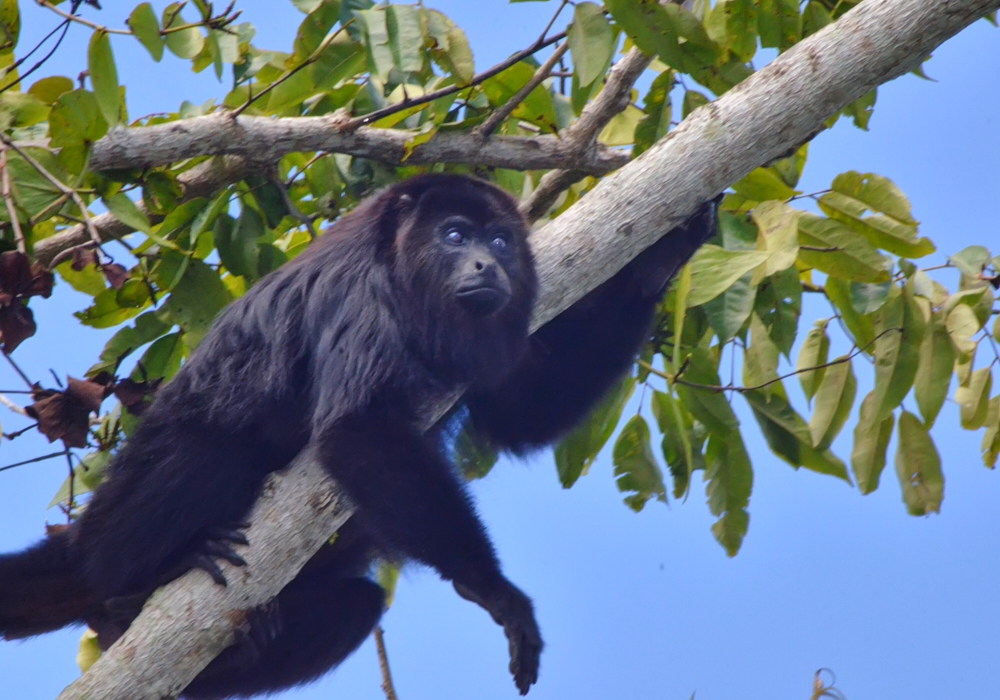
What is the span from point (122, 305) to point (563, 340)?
4.56ft

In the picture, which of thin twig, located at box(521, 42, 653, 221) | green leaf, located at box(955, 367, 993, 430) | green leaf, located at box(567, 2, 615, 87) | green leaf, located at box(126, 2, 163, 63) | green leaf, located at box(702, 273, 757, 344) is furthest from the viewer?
thin twig, located at box(521, 42, 653, 221)

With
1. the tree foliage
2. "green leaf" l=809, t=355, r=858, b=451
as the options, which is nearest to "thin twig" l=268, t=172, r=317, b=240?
the tree foliage

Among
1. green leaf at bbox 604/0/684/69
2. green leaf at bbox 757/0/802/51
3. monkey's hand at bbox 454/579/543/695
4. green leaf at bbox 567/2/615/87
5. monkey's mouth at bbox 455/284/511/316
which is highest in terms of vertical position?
green leaf at bbox 757/0/802/51

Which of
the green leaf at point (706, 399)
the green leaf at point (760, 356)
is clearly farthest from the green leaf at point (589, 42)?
the green leaf at point (706, 399)

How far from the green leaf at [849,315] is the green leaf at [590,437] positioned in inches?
27.2

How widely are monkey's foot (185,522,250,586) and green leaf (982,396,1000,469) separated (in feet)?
7.08

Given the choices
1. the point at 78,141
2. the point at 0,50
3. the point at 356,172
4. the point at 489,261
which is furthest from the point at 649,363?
the point at 0,50

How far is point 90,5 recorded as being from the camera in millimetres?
2377

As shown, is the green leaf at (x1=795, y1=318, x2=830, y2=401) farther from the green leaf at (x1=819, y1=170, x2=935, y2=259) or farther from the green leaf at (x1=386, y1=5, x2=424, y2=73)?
the green leaf at (x1=386, y1=5, x2=424, y2=73)

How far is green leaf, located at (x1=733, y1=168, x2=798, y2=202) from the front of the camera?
257 cm

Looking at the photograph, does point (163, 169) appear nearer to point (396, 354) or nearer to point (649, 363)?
point (396, 354)

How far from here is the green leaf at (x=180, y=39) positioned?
2498mm

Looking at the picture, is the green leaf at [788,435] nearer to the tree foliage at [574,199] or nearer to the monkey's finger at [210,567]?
the tree foliage at [574,199]

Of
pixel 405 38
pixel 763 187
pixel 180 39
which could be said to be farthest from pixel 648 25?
pixel 180 39
